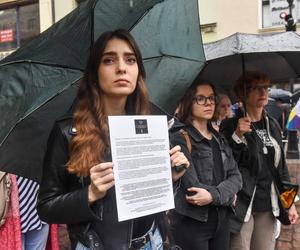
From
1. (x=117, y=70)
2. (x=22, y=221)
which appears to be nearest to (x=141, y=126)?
(x=117, y=70)

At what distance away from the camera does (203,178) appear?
9.62 ft

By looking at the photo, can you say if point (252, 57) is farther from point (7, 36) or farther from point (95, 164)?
point (7, 36)

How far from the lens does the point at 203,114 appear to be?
3.07 m

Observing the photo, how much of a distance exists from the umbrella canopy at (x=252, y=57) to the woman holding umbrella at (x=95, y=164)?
141 cm

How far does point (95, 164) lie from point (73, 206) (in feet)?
0.65

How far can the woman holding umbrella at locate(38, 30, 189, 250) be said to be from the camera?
1.75 metres

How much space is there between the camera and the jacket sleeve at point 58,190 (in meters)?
1.75

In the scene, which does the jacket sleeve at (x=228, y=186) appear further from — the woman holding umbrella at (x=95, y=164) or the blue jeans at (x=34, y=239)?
the blue jeans at (x=34, y=239)

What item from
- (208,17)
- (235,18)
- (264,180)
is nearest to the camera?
(264,180)

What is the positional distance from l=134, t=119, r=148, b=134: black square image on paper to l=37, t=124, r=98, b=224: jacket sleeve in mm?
319

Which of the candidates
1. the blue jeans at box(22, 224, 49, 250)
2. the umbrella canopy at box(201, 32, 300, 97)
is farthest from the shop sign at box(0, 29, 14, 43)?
the blue jeans at box(22, 224, 49, 250)

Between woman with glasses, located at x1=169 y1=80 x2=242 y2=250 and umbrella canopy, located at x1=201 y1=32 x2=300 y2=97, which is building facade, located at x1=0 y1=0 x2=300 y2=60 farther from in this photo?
woman with glasses, located at x1=169 y1=80 x2=242 y2=250

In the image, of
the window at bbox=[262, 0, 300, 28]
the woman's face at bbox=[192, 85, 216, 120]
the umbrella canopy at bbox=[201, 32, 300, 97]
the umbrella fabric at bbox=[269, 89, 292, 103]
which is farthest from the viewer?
the window at bbox=[262, 0, 300, 28]

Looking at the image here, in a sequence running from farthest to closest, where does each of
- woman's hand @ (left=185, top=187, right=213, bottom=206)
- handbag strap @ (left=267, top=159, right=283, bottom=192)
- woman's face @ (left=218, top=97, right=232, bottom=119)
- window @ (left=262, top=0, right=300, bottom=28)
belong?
window @ (left=262, top=0, right=300, bottom=28)
woman's face @ (left=218, top=97, right=232, bottom=119)
handbag strap @ (left=267, top=159, right=283, bottom=192)
woman's hand @ (left=185, top=187, right=213, bottom=206)
